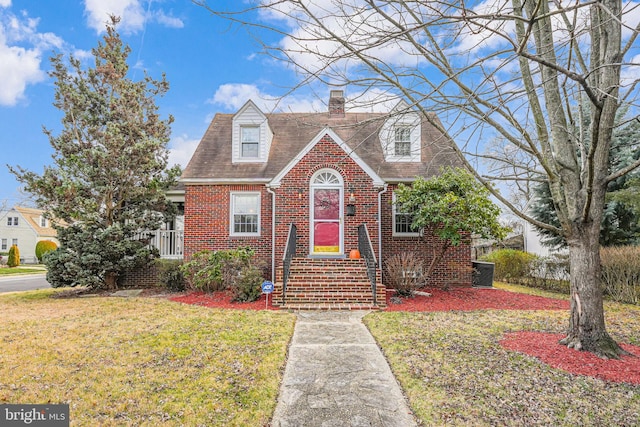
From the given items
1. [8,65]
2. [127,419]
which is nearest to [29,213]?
[8,65]

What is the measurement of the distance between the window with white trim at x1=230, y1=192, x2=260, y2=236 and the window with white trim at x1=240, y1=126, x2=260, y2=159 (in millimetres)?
1685

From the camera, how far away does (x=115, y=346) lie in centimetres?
563

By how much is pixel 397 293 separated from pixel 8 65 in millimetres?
20171

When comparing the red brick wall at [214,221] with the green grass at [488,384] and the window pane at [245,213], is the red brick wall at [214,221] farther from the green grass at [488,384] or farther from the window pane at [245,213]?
the green grass at [488,384]

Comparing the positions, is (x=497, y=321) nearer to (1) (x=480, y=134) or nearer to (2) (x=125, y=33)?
(1) (x=480, y=134)

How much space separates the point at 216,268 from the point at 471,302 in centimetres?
753

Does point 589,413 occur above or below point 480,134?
below

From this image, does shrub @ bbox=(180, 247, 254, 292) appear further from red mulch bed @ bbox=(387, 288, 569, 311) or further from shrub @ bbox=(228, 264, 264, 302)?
red mulch bed @ bbox=(387, 288, 569, 311)

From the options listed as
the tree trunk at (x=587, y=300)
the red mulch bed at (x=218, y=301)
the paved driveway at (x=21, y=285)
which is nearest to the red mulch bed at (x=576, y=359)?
the tree trunk at (x=587, y=300)

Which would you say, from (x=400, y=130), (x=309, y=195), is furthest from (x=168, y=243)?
(x=400, y=130)

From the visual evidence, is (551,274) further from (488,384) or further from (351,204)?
(488,384)

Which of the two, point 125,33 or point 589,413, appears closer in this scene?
point 589,413

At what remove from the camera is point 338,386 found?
167 inches

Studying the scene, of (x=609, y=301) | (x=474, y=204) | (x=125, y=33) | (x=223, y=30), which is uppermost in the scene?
(x=125, y=33)
